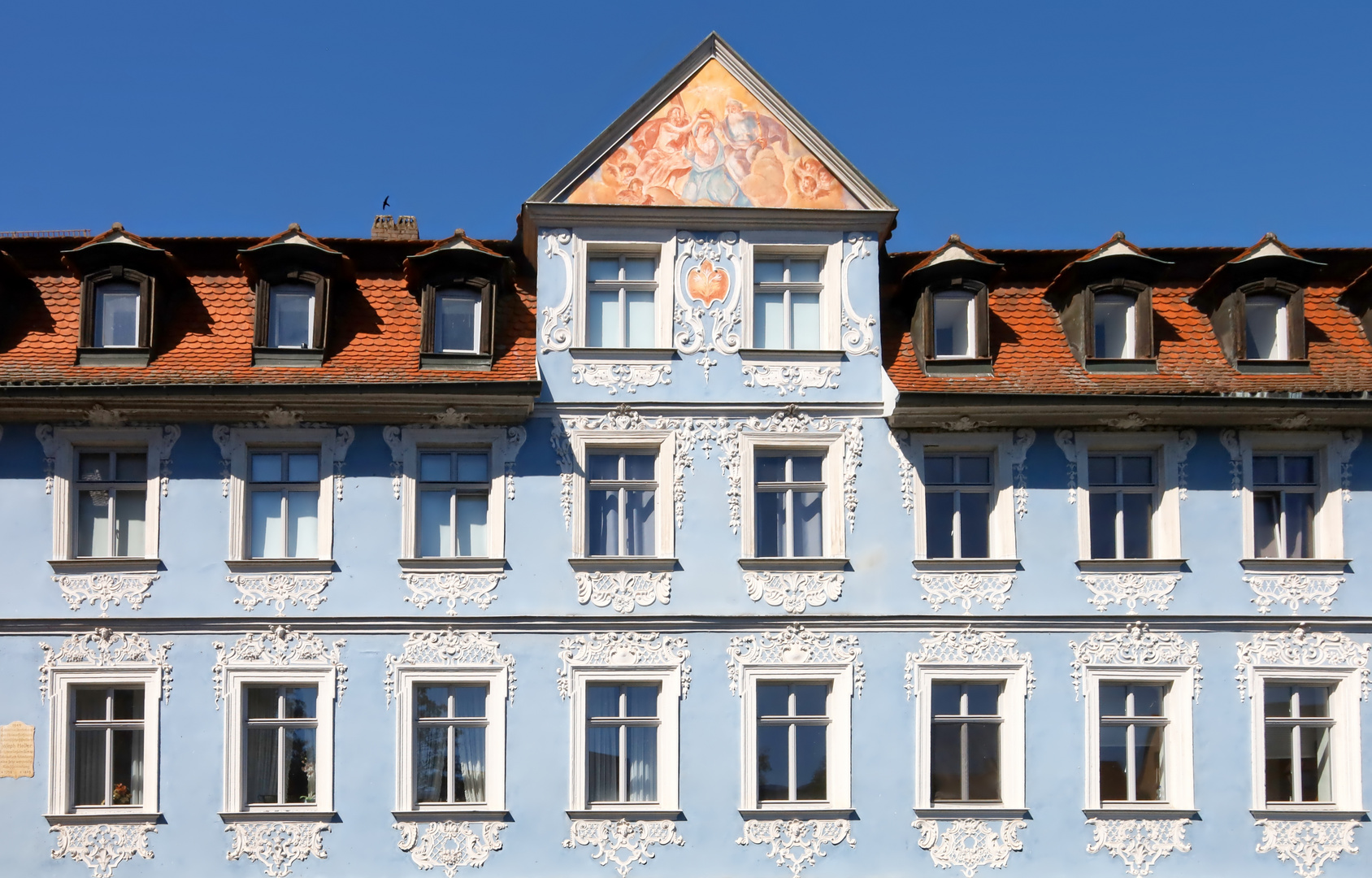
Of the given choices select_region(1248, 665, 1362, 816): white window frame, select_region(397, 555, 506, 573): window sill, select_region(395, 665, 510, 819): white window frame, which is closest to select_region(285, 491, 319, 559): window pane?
select_region(397, 555, 506, 573): window sill

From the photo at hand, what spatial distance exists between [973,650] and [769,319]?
5.18 m

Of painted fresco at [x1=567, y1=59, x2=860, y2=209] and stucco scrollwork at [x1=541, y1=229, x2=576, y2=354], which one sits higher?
painted fresco at [x1=567, y1=59, x2=860, y2=209]

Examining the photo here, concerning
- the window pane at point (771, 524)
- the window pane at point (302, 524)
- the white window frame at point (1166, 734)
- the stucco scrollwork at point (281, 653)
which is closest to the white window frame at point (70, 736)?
the stucco scrollwork at point (281, 653)

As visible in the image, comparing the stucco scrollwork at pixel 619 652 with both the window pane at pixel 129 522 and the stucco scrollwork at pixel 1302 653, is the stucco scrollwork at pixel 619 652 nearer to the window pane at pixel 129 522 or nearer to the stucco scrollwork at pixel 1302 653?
the window pane at pixel 129 522

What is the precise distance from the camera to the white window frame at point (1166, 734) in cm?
1925

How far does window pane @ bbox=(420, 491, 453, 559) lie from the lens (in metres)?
19.5

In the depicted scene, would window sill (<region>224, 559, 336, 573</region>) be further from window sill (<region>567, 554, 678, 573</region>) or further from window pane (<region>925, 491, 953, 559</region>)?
window pane (<region>925, 491, 953, 559</region>)

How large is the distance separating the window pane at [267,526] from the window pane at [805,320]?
23.6 feet

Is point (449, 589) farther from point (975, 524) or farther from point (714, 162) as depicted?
point (975, 524)

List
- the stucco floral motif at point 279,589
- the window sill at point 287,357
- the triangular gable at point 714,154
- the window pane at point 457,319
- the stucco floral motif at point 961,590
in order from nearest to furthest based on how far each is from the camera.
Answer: the stucco floral motif at point 279,589, the stucco floral motif at point 961,590, the window sill at point 287,357, the window pane at point 457,319, the triangular gable at point 714,154

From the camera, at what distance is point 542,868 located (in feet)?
61.7

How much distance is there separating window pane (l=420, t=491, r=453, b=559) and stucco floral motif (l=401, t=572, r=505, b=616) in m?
0.36

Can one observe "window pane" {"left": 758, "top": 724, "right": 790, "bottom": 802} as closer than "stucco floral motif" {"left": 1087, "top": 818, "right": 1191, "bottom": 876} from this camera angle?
No

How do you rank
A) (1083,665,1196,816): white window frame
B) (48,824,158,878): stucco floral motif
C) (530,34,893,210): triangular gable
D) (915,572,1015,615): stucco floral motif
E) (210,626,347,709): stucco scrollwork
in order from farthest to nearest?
1. (530,34,893,210): triangular gable
2. (915,572,1015,615): stucco floral motif
3. (1083,665,1196,816): white window frame
4. (210,626,347,709): stucco scrollwork
5. (48,824,158,878): stucco floral motif
